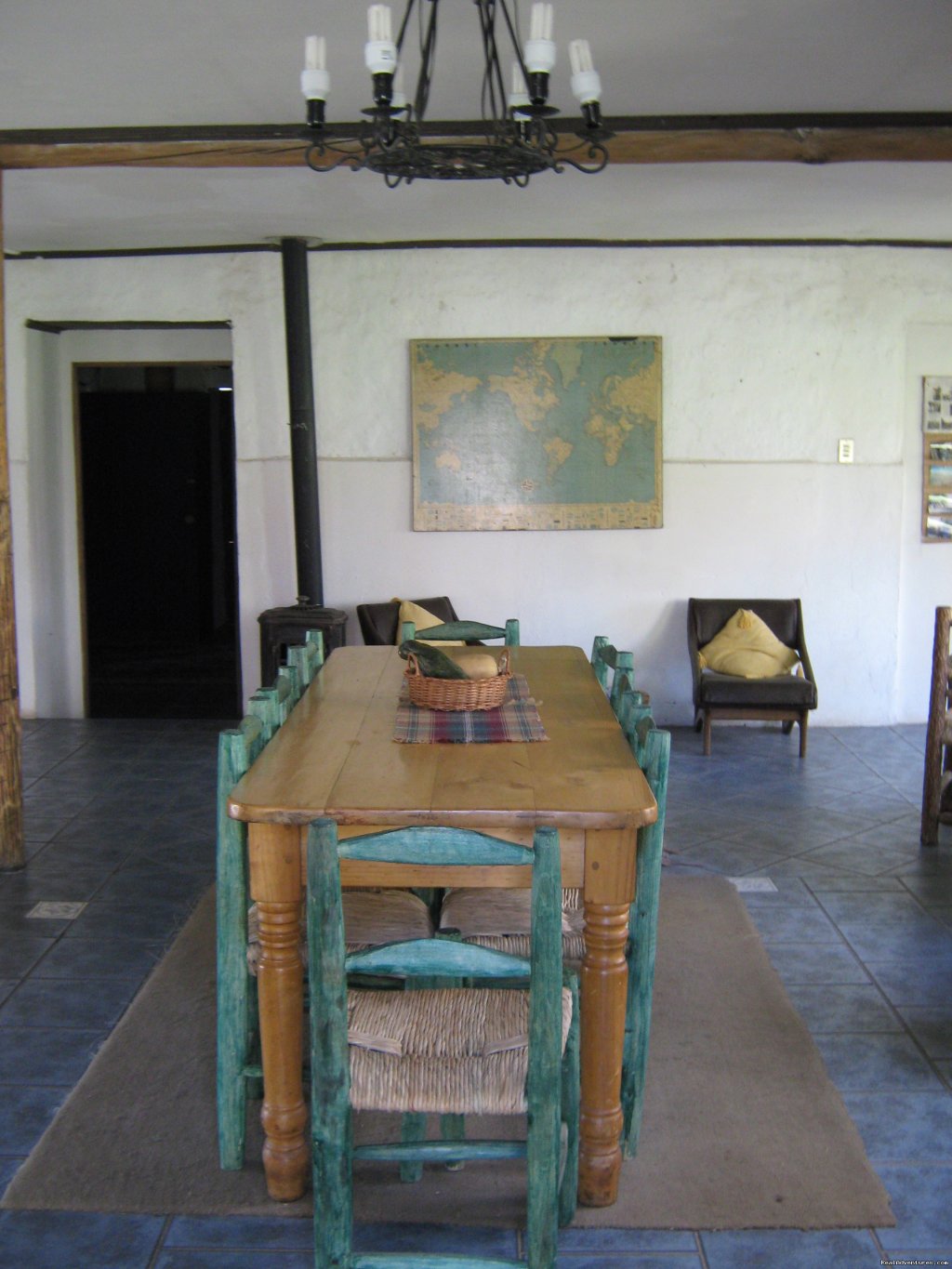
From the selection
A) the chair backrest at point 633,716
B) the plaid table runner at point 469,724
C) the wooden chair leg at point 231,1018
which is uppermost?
the chair backrest at point 633,716

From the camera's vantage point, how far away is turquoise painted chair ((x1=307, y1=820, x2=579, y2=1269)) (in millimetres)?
2035

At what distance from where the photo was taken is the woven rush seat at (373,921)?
8.43 feet

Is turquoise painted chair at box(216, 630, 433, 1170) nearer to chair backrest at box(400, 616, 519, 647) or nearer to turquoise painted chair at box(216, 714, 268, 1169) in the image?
turquoise painted chair at box(216, 714, 268, 1169)

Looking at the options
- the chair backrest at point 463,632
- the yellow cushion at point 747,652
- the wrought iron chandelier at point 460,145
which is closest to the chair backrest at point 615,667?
the chair backrest at point 463,632

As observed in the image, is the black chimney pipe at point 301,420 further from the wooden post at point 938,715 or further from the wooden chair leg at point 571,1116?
the wooden chair leg at point 571,1116

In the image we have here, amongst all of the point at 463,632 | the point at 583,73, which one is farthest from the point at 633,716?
the point at 583,73

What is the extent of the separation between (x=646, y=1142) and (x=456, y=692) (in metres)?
1.22

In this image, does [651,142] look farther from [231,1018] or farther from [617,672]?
[231,1018]

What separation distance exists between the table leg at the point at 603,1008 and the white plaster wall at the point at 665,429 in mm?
4453

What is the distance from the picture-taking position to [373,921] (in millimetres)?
2674

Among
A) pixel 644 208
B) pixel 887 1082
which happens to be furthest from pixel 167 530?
pixel 887 1082

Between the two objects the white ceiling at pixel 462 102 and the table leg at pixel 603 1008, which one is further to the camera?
the white ceiling at pixel 462 102

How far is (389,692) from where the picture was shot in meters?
3.58

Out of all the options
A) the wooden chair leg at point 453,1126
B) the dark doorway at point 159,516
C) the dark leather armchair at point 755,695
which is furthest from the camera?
the dark doorway at point 159,516
